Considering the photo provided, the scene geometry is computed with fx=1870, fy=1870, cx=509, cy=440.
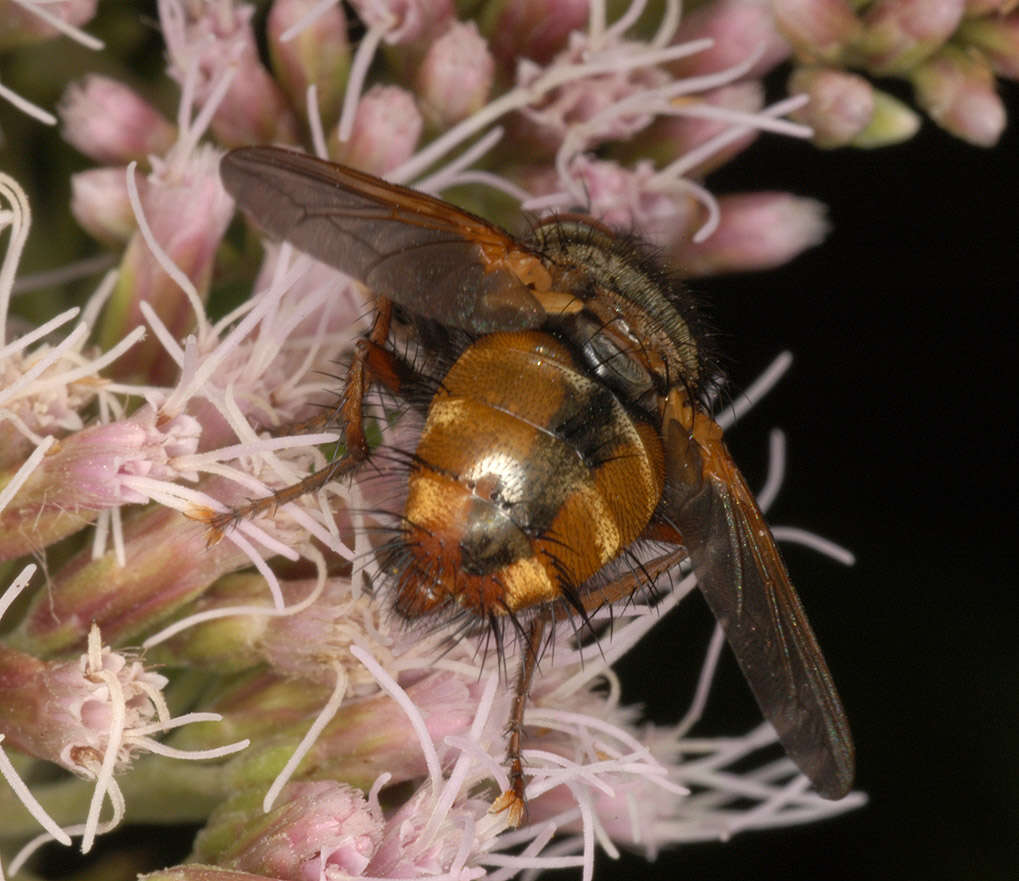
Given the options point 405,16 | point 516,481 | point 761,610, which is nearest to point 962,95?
point 405,16

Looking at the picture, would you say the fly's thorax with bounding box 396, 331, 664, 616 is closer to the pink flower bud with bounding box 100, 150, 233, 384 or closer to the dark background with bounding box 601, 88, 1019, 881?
the pink flower bud with bounding box 100, 150, 233, 384

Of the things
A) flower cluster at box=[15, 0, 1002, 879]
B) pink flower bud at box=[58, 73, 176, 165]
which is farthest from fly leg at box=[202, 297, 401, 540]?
pink flower bud at box=[58, 73, 176, 165]

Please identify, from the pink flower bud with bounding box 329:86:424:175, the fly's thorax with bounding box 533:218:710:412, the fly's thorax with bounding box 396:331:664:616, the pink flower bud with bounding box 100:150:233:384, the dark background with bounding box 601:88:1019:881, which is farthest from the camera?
the dark background with bounding box 601:88:1019:881

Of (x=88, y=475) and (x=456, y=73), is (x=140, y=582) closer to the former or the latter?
(x=88, y=475)

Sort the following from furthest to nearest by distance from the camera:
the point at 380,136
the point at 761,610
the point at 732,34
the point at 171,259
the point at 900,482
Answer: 1. the point at 900,482
2. the point at 732,34
3. the point at 380,136
4. the point at 171,259
5. the point at 761,610

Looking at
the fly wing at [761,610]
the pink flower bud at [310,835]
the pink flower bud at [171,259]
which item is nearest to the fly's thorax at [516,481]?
the fly wing at [761,610]

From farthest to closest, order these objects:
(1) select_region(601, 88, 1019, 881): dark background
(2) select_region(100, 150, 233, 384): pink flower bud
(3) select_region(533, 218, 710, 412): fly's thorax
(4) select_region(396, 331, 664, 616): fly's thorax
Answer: (1) select_region(601, 88, 1019, 881): dark background < (2) select_region(100, 150, 233, 384): pink flower bud < (3) select_region(533, 218, 710, 412): fly's thorax < (4) select_region(396, 331, 664, 616): fly's thorax
